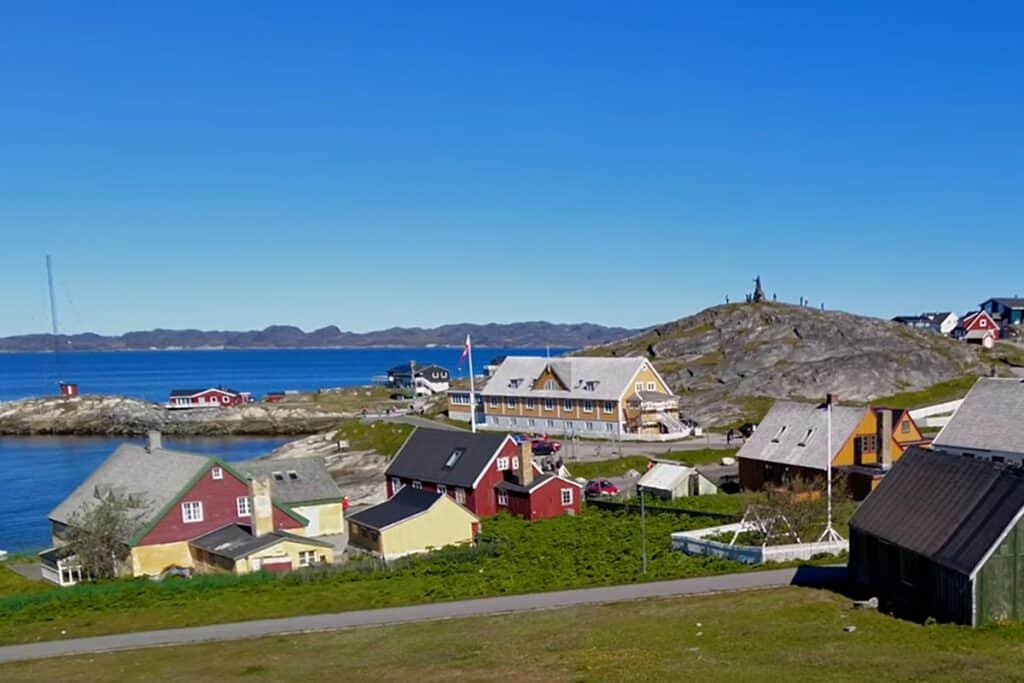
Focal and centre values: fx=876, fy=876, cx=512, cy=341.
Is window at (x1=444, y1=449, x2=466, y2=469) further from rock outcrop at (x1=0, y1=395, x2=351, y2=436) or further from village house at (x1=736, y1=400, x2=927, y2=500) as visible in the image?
rock outcrop at (x1=0, y1=395, x2=351, y2=436)

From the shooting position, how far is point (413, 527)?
153 ft

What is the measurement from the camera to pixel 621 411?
283ft

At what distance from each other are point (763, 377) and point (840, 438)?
161ft

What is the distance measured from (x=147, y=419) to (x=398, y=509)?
97.9m

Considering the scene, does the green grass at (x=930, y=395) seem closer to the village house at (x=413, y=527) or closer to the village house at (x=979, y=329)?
the village house at (x=979, y=329)

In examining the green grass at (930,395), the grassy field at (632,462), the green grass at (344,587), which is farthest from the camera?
the green grass at (930,395)

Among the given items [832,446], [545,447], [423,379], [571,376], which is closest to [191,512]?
[545,447]

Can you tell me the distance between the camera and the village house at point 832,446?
52375 mm

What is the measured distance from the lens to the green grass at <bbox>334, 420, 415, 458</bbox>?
89.0 metres

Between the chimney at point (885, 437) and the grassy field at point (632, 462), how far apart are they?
18925 millimetres

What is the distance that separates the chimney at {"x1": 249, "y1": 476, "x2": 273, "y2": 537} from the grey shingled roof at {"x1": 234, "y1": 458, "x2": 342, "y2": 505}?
5.55 m

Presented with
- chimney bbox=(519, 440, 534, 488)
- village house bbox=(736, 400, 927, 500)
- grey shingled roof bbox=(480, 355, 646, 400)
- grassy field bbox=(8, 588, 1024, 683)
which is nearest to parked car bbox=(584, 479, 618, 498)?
chimney bbox=(519, 440, 534, 488)

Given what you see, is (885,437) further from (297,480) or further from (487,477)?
(297,480)

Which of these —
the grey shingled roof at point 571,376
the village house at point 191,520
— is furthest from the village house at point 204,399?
the village house at point 191,520
